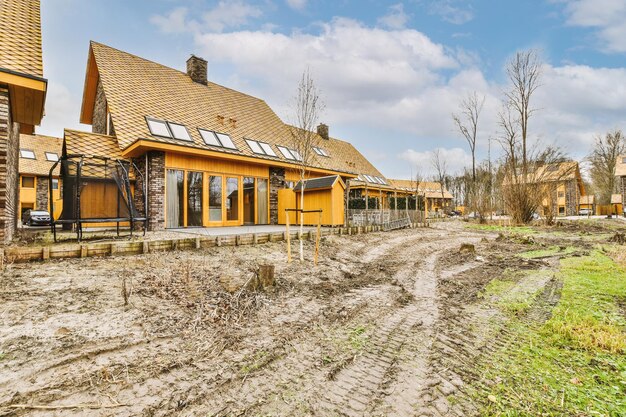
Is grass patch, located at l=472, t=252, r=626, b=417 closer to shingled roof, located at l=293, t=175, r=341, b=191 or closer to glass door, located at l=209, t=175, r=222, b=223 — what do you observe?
shingled roof, located at l=293, t=175, r=341, b=191

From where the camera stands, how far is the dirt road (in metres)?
2.01

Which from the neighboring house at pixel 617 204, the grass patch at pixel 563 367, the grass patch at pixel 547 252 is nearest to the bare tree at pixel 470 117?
the grass patch at pixel 547 252

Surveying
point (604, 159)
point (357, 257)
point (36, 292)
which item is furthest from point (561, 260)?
point (604, 159)

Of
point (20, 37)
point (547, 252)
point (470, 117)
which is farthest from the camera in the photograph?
point (470, 117)

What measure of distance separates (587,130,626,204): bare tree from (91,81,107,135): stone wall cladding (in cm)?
4546

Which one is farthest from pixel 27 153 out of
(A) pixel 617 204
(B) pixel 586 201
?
(B) pixel 586 201

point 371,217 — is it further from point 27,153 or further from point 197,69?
point 27,153

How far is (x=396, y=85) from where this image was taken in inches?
710

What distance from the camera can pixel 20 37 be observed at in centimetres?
693

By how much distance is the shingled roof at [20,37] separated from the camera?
20.6 feet

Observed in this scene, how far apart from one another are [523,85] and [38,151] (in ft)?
117

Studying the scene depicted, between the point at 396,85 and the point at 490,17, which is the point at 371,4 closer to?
the point at 490,17

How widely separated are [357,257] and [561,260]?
5123mm

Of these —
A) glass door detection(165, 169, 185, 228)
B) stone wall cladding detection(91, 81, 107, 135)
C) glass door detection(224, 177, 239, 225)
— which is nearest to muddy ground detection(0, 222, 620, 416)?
glass door detection(165, 169, 185, 228)
